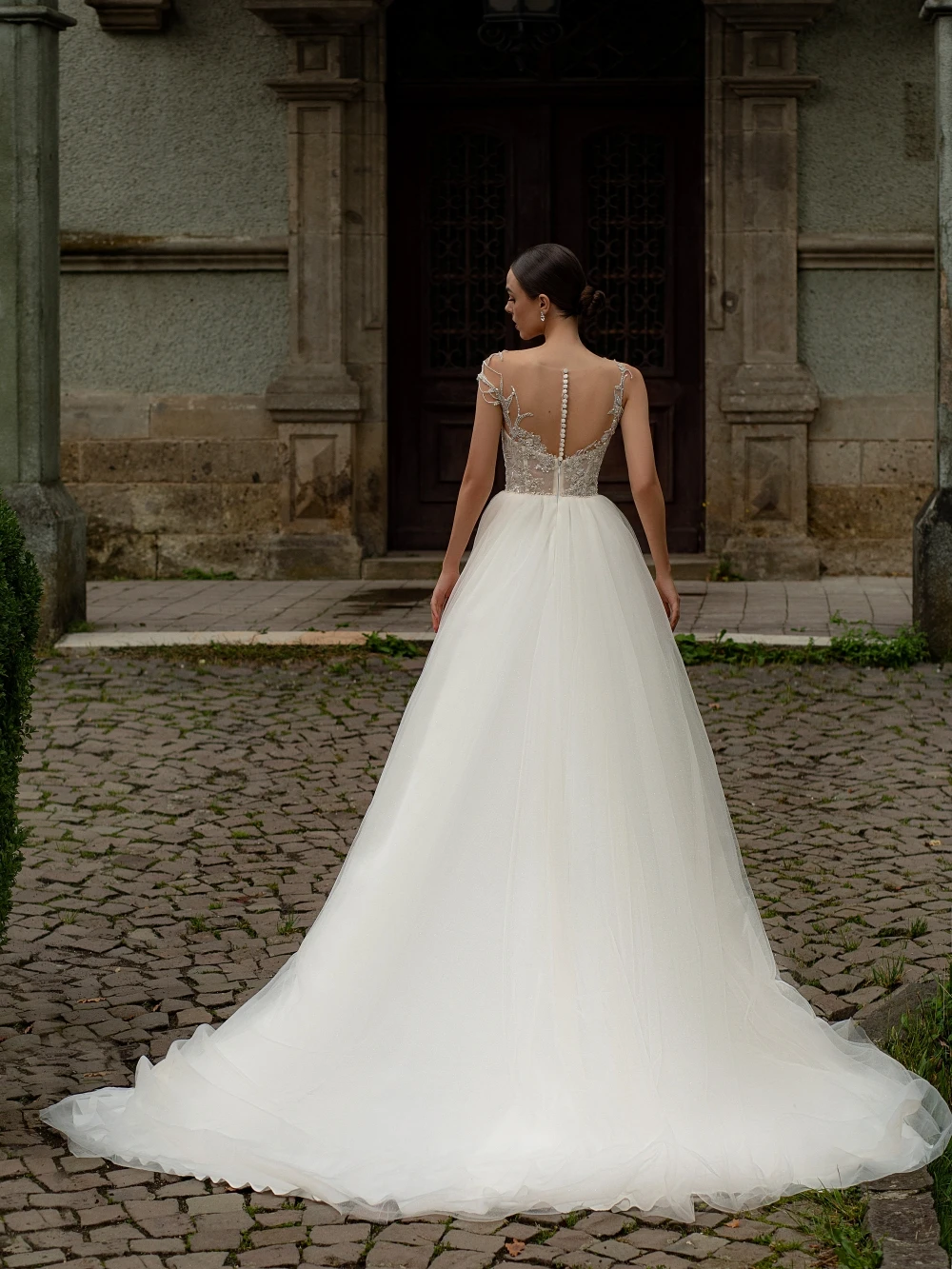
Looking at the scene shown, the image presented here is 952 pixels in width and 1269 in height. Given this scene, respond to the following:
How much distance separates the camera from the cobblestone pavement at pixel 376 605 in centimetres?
1000

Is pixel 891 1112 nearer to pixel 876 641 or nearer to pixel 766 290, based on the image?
pixel 876 641

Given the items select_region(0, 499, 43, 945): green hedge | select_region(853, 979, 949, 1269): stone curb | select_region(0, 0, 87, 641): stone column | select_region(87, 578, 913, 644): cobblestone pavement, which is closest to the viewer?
select_region(853, 979, 949, 1269): stone curb

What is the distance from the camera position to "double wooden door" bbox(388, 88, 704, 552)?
1220 cm

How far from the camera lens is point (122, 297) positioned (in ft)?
40.3

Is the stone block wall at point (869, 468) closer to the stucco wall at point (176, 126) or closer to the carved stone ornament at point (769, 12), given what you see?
the carved stone ornament at point (769, 12)

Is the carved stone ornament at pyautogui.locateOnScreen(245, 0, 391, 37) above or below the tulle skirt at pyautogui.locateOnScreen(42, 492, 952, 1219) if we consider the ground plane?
above

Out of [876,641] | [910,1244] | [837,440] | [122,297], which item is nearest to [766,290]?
[837,440]

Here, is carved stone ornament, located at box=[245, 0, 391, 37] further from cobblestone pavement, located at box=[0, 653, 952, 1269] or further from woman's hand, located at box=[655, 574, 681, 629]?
woman's hand, located at box=[655, 574, 681, 629]

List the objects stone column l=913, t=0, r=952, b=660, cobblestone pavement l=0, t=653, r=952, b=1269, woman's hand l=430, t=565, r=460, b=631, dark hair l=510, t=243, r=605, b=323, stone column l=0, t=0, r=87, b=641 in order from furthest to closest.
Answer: stone column l=0, t=0, r=87, b=641
stone column l=913, t=0, r=952, b=660
woman's hand l=430, t=565, r=460, b=631
dark hair l=510, t=243, r=605, b=323
cobblestone pavement l=0, t=653, r=952, b=1269

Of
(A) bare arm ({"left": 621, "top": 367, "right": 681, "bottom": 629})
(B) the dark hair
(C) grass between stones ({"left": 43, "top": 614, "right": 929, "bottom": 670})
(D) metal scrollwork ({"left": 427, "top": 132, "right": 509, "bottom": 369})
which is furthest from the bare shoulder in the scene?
(D) metal scrollwork ({"left": 427, "top": 132, "right": 509, "bottom": 369})

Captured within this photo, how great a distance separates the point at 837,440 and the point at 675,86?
2540 mm

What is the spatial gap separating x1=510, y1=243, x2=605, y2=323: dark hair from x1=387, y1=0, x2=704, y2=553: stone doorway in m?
8.14

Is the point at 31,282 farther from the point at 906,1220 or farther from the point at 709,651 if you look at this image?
the point at 906,1220

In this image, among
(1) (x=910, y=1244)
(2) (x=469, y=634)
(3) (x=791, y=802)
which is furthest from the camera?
(3) (x=791, y=802)
